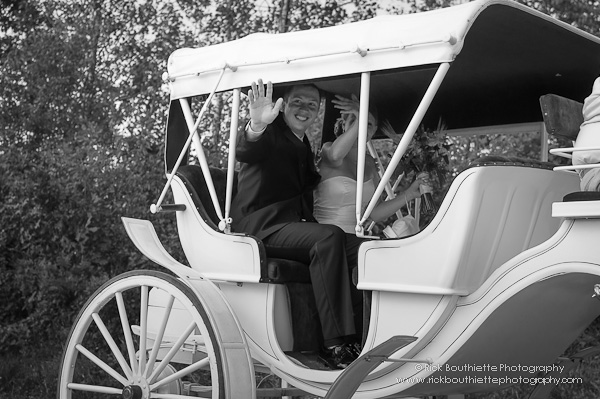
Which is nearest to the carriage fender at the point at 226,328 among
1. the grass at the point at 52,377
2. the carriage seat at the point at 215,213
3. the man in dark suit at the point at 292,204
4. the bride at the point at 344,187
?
the carriage seat at the point at 215,213

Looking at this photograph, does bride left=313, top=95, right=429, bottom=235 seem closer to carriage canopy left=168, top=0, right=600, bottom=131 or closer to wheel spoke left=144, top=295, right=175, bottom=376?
carriage canopy left=168, top=0, right=600, bottom=131

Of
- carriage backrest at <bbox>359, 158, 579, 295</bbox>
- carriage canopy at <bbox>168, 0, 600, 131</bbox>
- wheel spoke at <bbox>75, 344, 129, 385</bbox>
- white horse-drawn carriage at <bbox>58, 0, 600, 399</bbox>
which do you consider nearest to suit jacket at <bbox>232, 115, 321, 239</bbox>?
white horse-drawn carriage at <bbox>58, 0, 600, 399</bbox>

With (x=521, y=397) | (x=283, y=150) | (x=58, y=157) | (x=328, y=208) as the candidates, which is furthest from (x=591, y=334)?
(x=58, y=157)

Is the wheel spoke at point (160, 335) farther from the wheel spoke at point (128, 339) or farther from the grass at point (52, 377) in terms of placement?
the grass at point (52, 377)

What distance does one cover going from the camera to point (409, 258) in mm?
4039

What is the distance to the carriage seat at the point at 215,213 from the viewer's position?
4.50 metres

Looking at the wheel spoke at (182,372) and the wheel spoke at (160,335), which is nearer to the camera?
the wheel spoke at (182,372)

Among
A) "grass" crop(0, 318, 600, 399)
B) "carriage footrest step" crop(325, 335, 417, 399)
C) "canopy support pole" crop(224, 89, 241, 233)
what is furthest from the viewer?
"grass" crop(0, 318, 600, 399)

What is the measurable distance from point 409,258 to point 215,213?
140cm

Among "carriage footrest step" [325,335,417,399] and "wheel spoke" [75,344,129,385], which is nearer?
"carriage footrest step" [325,335,417,399]

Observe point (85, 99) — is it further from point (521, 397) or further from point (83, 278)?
point (521, 397)

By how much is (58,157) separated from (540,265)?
5821 mm

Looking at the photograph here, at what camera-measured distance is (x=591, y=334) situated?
7699 millimetres

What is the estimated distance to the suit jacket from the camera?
4.67 m
